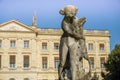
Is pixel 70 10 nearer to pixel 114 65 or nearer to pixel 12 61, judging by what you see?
pixel 114 65

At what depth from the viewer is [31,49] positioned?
160 feet

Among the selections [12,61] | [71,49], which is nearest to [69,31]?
[71,49]

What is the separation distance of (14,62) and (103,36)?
13.9m

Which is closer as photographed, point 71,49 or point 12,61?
point 71,49

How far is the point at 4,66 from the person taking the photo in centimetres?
4781

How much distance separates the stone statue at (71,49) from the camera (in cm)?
757

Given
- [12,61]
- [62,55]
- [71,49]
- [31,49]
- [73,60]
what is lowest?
[73,60]

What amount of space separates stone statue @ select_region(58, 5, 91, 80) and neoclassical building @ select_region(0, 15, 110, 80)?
39.9m

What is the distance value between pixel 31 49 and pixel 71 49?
136 feet

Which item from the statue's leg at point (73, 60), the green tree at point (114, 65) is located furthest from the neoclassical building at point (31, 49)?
the statue's leg at point (73, 60)

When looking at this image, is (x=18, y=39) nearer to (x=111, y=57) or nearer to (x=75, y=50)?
(x=111, y=57)

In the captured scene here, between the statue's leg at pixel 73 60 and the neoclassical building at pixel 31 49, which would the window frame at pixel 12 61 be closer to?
the neoclassical building at pixel 31 49

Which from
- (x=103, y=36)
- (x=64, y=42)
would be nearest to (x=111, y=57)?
(x=103, y=36)

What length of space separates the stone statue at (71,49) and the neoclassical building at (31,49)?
131 feet
